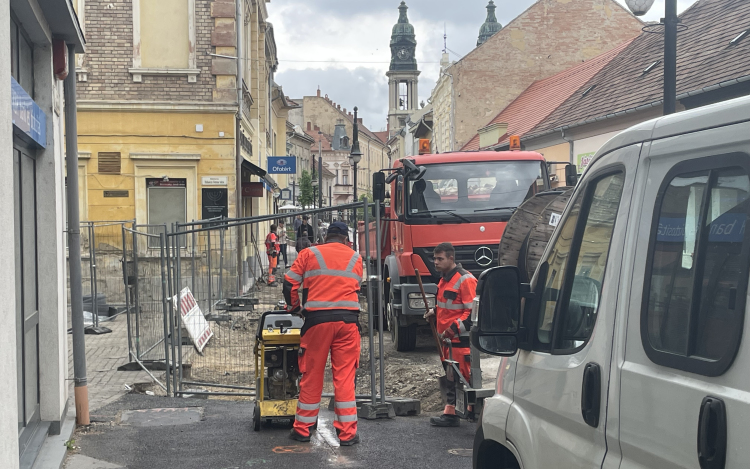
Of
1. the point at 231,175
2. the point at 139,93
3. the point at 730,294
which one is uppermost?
the point at 139,93

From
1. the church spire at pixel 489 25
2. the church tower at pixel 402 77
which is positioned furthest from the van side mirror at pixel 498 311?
the church tower at pixel 402 77

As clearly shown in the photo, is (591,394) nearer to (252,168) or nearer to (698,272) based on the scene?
(698,272)

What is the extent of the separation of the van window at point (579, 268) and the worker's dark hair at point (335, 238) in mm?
4025

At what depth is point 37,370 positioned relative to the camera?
675 cm

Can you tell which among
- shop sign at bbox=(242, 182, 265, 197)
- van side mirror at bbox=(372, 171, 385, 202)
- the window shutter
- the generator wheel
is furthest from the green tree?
the generator wheel

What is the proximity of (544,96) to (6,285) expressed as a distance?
1313 inches

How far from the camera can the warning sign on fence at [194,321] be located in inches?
408

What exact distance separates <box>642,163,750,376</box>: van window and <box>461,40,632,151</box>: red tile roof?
94.4 ft

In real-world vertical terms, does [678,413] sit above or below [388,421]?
Result: above

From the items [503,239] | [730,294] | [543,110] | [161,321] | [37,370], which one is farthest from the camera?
[543,110]

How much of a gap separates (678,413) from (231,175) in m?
20.5

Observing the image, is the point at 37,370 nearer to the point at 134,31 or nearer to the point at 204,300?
the point at 204,300

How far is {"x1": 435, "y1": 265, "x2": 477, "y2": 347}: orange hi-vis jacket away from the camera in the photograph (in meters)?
8.18

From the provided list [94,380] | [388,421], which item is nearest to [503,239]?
[388,421]
